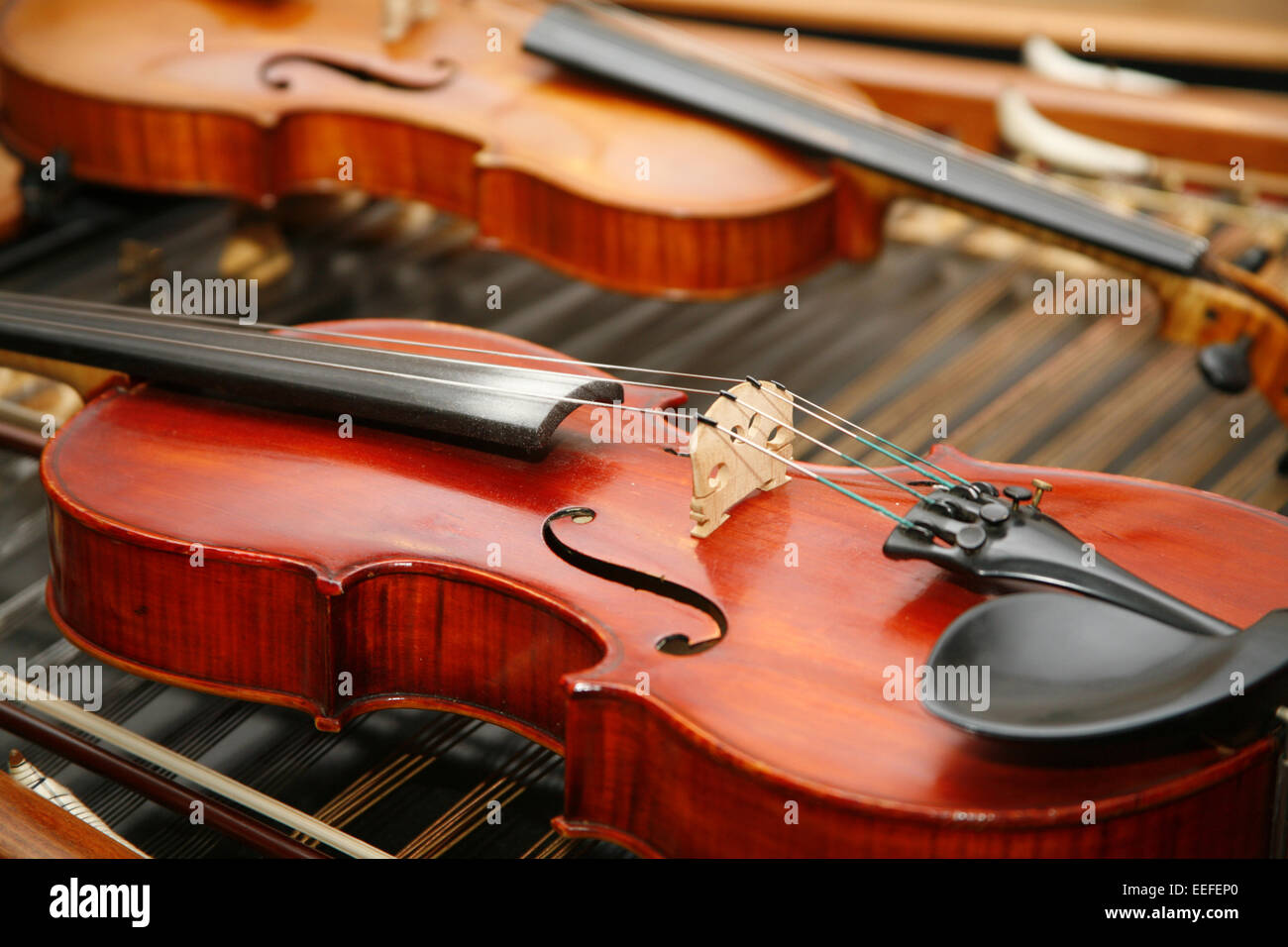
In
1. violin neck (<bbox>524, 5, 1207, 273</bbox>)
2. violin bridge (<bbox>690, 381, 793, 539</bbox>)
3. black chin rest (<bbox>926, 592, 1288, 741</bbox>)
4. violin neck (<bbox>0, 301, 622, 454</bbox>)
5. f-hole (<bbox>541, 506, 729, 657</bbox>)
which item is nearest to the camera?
black chin rest (<bbox>926, 592, 1288, 741</bbox>)

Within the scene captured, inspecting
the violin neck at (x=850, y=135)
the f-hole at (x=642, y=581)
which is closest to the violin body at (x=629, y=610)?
the f-hole at (x=642, y=581)

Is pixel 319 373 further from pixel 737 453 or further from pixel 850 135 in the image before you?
pixel 850 135

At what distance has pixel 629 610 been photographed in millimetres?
1318

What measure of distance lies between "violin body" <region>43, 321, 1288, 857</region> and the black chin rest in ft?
0.13

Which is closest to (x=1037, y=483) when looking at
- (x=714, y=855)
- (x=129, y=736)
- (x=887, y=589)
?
(x=887, y=589)

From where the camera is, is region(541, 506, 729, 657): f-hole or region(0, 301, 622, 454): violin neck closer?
region(541, 506, 729, 657): f-hole

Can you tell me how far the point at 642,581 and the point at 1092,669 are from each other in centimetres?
42

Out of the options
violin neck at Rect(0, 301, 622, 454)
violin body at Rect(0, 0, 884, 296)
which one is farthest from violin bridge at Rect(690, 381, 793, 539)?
violin body at Rect(0, 0, 884, 296)

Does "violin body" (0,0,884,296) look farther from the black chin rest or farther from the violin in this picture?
the black chin rest

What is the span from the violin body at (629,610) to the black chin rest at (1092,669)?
1.5 inches

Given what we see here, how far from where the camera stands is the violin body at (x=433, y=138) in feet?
7.04

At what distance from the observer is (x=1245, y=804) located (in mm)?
1174

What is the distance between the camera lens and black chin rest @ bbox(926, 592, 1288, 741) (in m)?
1.07
